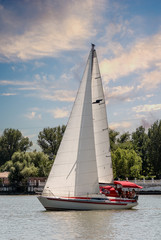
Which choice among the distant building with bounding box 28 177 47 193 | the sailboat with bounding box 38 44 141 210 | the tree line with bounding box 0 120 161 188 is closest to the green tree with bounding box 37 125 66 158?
the tree line with bounding box 0 120 161 188

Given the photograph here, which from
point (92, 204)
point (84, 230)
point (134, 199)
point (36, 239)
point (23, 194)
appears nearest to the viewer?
point (36, 239)

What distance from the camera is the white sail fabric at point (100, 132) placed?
42.2 metres

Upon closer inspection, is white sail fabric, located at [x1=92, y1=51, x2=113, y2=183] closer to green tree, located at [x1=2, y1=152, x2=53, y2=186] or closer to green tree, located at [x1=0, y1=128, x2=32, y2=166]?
green tree, located at [x1=2, y1=152, x2=53, y2=186]

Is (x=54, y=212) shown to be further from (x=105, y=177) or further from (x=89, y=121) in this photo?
(x=89, y=121)

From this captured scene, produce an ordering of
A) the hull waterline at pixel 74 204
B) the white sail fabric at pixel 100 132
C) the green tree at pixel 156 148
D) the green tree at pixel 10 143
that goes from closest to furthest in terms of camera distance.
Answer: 1. the hull waterline at pixel 74 204
2. the white sail fabric at pixel 100 132
3. the green tree at pixel 156 148
4. the green tree at pixel 10 143

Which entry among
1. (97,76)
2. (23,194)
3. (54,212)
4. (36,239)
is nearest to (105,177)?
(54,212)

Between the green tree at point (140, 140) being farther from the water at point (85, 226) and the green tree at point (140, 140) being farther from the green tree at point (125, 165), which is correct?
the water at point (85, 226)

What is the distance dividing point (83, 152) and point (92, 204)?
4659mm

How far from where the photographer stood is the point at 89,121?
42.2 meters

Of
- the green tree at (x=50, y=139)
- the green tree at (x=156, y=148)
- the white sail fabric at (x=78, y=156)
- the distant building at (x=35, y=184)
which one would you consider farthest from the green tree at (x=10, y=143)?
the white sail fabric at (x=78, y=156)

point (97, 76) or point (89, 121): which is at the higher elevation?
point (97, 76)

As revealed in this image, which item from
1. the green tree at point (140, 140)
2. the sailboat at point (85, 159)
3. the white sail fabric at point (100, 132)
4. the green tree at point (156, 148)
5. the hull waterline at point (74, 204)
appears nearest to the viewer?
the hull waterline at point (74, 204)

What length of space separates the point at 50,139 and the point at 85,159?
9175 cm

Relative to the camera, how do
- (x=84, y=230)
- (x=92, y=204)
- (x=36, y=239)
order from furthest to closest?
(x=92, y=204), (x=84, y=230), (x=36, y=239)
